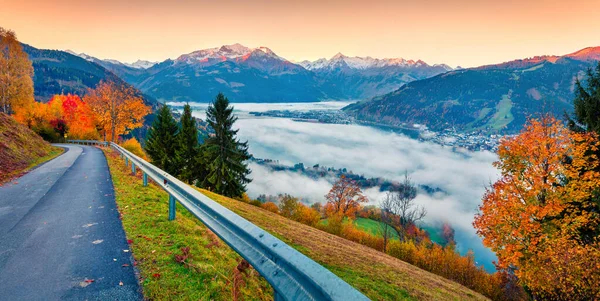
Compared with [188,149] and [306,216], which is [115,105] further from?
[306,216]

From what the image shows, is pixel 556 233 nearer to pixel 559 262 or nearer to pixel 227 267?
pixel 559 262

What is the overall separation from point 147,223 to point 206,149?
3197 centimetres

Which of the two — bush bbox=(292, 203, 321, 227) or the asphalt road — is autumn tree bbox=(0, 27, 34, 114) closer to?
the asphalt road

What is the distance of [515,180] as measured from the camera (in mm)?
21266

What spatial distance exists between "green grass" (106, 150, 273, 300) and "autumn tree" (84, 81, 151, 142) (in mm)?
42987

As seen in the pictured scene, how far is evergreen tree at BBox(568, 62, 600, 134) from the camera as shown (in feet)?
68.4

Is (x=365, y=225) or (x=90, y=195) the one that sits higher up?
(x=90, y=195)

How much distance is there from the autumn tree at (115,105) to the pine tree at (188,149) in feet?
31.8

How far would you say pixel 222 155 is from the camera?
37969 mm

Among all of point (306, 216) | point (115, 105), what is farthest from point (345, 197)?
point (115, 105)

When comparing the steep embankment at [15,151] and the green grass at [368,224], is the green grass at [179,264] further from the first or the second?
the green grass at [368,224]

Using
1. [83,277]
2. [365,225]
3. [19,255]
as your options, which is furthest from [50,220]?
[365,225]

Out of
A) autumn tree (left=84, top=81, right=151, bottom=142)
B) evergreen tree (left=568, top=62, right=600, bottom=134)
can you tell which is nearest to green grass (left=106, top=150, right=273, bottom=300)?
evergreen tree (left=568, top=62, right=600, bottom=134)

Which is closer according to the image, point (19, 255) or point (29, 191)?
point (19, 255)
